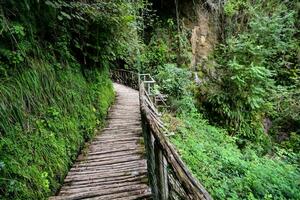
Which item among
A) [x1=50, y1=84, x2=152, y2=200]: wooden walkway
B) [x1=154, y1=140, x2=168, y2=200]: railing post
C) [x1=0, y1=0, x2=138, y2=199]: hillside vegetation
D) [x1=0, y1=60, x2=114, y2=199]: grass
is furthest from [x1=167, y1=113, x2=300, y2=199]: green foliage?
[x1=0, y1=60, x2=114, y2=199]: grass

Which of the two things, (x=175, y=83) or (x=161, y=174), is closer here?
(x=161, y=174)

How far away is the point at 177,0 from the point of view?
15.6 m

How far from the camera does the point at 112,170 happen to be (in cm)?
499

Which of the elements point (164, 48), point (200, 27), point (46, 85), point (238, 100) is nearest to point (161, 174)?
point (46, 85)

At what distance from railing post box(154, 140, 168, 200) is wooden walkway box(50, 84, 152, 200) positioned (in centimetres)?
99

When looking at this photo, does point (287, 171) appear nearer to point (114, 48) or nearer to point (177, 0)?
point (114, 48)

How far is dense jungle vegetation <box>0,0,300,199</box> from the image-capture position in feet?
12.9

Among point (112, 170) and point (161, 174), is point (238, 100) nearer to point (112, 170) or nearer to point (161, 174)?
point (112, 170)

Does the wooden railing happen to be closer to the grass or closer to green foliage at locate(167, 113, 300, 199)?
the grass

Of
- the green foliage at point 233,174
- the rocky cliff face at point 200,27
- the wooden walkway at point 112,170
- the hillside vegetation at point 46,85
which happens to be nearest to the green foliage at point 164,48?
the rocky cliff face at point 200,27

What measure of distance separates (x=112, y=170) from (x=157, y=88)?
262 inches

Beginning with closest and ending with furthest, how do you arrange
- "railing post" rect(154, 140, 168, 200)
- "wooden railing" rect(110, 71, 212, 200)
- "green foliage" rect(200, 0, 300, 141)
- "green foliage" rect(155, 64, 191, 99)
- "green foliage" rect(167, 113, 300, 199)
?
1. "wooden railing" rect(110, 71, 212, 200)
2. "railing post" rect(154, 140, 168, 200)
3. "green foliage" rect(167, 113, 300, 199)
4. "green foliage" rect(155, 64, 191, 99)
5. "green foliage" rect(200, 0, 300, 141)

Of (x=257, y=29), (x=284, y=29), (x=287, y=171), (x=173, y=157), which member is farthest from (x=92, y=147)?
(x=284, y=29)

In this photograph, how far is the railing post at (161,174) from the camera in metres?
2.96
